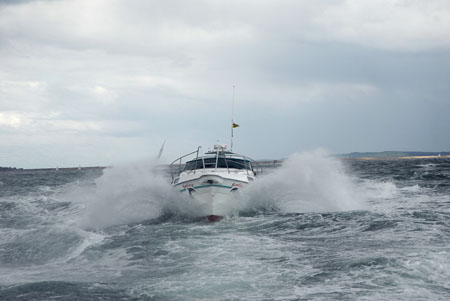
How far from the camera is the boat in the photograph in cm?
1923

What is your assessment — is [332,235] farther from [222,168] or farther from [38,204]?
[38,204]

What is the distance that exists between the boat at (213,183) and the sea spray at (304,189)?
1.04m

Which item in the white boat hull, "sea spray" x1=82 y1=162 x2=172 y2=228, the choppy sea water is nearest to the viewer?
the choppy sea water

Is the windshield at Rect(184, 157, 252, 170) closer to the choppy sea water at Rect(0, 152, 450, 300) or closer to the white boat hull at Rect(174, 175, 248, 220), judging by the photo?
the choppy sea water at Rect(0, 152, 450, 300)

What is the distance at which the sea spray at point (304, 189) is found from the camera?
22297mm

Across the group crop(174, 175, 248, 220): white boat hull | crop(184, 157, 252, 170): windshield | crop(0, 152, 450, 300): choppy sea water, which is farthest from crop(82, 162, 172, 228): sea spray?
crop(174, 175, 248, 220): white boat hull

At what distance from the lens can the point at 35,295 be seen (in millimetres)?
8828

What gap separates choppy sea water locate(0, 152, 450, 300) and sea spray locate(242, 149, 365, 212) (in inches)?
2.7

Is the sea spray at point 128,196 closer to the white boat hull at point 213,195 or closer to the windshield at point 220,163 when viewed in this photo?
the windshield at point 220,163

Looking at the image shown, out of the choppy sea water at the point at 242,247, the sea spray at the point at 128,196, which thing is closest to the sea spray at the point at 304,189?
the choppy sea water at the point at 242,247

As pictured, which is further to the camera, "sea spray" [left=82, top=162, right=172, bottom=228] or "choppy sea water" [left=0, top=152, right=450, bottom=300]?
"sea spray" [left=82, top=162, right=172, bottom=228]

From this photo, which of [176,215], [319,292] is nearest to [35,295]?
[319,292]

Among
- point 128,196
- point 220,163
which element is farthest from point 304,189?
point 128,196

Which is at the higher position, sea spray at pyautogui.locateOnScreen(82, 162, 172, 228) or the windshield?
the windshield
